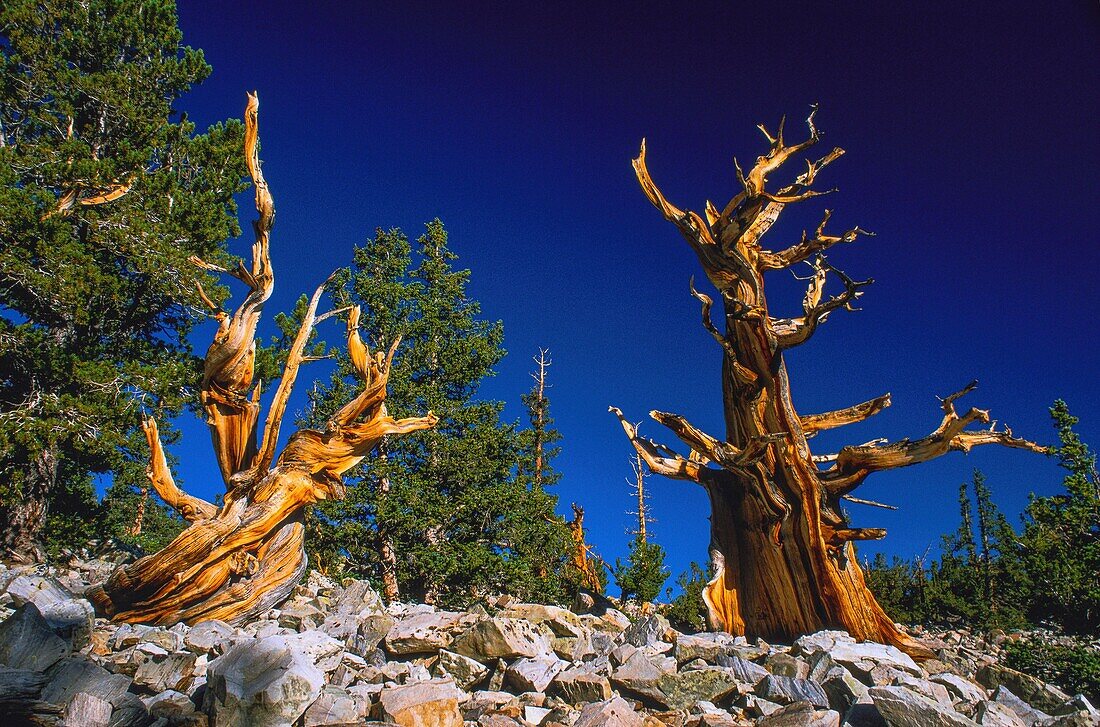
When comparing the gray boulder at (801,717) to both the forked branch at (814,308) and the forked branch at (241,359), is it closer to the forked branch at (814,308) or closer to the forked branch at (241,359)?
the forked branch at (814,308)

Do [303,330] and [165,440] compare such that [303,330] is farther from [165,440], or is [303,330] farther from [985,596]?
[985,596]

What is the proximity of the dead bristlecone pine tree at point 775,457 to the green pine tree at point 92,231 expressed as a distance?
6706 millimetres

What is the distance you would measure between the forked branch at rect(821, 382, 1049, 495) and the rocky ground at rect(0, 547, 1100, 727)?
207 cm

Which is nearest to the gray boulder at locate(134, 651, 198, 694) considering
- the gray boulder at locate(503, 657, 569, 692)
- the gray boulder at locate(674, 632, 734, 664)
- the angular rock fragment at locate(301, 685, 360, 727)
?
the angular rock fragment at locate(301, 685, 360, 727)

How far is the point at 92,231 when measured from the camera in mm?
8734

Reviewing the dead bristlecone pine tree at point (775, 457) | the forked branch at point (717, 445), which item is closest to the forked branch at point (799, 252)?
the dead bristlecone pine tree at point (775, 457)

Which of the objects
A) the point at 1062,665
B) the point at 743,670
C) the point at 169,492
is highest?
the point at 169,492

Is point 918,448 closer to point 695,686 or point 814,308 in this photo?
point 814,308

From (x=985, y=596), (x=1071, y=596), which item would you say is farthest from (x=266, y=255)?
(x=985, y=596)

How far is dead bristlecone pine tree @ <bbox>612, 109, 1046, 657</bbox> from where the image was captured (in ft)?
20.7

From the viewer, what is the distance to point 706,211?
7.93 metres

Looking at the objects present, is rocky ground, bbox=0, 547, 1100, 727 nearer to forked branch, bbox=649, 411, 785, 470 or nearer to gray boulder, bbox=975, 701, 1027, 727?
gray boulder, bbox=975, 701, 1027, 727

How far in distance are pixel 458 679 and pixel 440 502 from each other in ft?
18.5

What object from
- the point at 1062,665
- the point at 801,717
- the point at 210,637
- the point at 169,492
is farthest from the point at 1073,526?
the point at 169,492
